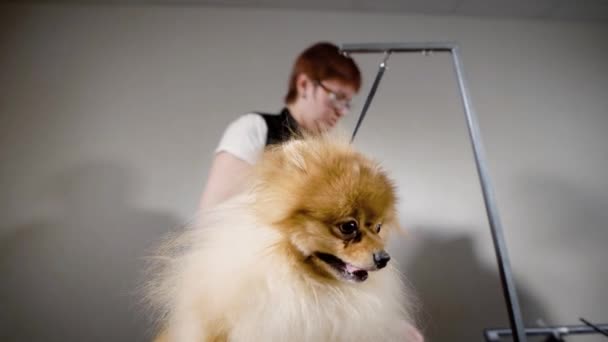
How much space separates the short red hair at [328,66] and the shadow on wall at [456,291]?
93 cm

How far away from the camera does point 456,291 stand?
147 cm

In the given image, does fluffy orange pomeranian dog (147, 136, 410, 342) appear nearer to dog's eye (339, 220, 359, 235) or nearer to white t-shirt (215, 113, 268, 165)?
dog's eye (339, 220, 359, 235)

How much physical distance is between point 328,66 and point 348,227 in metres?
0.70

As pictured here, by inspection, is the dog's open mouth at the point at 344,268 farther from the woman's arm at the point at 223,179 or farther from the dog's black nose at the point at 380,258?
the woman's arm at the point at 223,179

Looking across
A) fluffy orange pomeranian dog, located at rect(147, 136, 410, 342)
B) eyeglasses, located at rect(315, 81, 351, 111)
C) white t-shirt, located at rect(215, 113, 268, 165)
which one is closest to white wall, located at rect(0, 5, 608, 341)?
eyeglasses, located at rect(315, 81, 351, 111)

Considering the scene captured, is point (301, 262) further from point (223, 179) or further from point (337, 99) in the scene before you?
point (337, 99)

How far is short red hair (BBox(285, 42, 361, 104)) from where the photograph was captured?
0.98 m

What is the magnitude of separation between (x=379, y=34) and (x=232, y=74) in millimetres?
951

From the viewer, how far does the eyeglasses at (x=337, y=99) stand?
971mm

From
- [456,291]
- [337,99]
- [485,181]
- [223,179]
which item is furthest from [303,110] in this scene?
[456,291]

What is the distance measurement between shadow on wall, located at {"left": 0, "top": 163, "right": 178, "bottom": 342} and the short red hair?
101cm

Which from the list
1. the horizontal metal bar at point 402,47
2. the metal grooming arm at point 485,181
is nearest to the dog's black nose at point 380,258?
the metal grooming arm at point 485,181

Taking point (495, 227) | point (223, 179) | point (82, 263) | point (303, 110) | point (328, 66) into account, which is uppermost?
point (328, 66)

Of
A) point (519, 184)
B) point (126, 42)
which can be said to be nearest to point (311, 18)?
point (126, 42)
